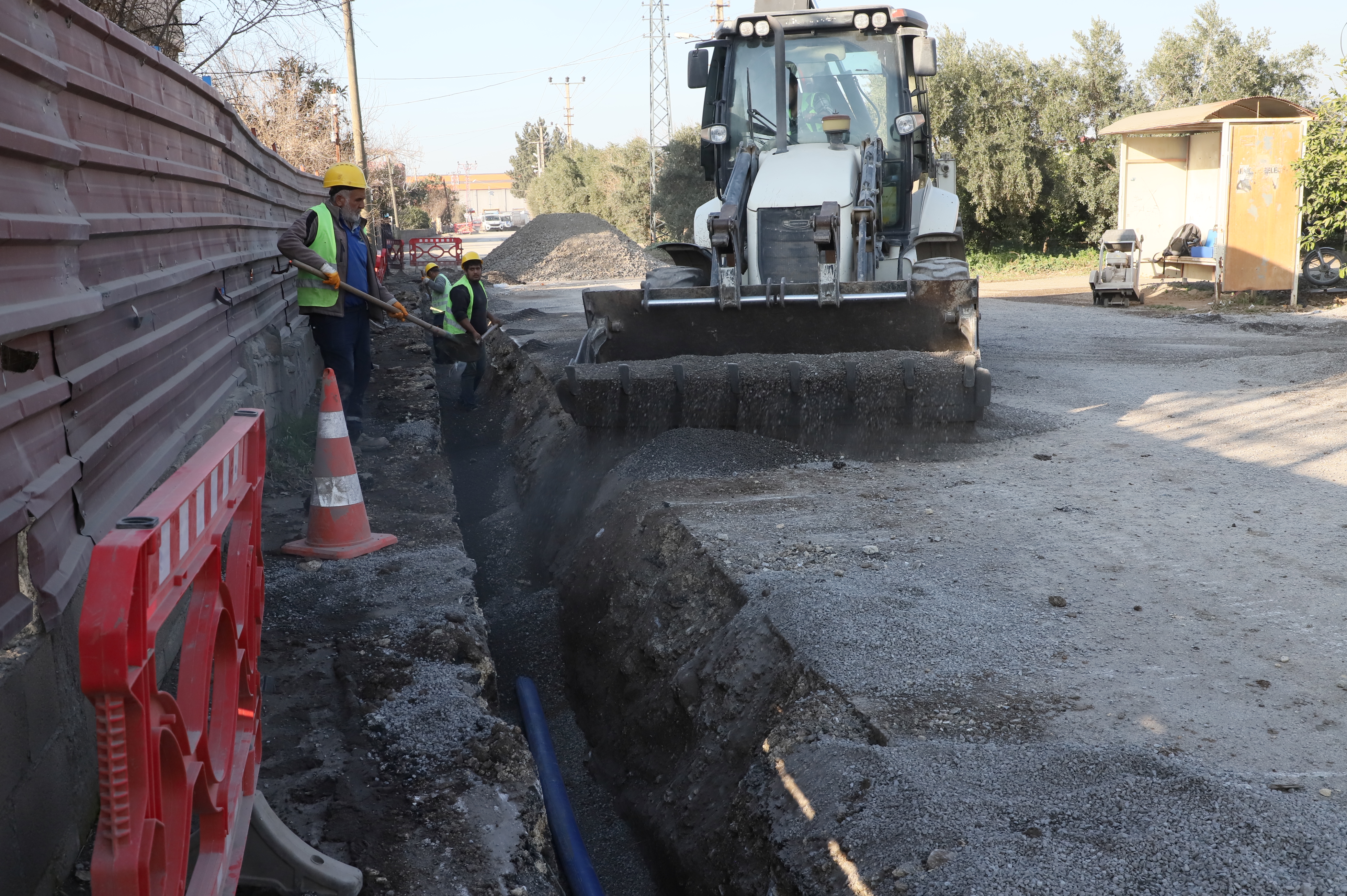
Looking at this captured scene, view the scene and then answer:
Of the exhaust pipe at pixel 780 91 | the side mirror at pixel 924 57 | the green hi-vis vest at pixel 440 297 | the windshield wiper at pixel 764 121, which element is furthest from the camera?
the green hi-vis vest at pixel 440 297

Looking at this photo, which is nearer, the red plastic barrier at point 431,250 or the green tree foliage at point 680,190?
the red plastic barrier at point 431,250

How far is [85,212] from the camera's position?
322cm

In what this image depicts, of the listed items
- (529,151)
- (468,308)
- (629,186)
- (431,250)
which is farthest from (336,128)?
(529,151)

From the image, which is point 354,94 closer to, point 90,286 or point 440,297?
point 440,297

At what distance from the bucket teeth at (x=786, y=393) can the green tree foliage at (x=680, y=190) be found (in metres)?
26.9

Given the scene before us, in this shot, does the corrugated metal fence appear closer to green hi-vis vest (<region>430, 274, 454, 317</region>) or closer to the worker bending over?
the worker bending over

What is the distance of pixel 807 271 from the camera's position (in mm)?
7570

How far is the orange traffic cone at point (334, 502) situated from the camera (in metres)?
4.87

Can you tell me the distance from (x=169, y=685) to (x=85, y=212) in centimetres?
155

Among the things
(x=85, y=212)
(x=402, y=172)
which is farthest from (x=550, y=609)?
(x=402, y=172)

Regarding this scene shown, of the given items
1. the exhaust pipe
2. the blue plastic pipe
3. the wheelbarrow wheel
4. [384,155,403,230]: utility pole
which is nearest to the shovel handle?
the blue plastic pipe

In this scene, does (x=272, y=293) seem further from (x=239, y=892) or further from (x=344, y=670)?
(x=239, y=892)

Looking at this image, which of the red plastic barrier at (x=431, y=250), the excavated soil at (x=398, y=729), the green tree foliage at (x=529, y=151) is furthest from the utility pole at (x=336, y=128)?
the green tree foliage at (x=529, y=151)

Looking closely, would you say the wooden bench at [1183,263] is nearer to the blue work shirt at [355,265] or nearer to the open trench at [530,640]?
the open trench at [530,640]
